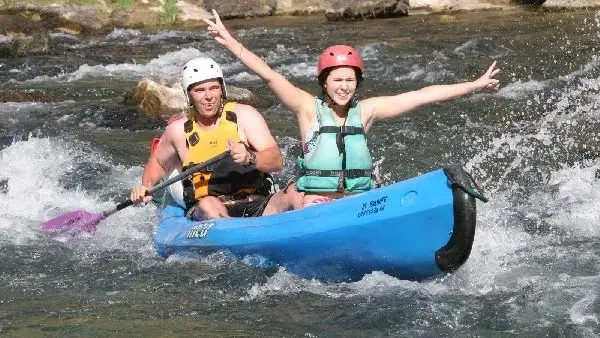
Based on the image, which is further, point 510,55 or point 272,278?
point 510,55

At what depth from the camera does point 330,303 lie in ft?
17.2

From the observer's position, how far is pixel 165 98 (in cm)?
1046

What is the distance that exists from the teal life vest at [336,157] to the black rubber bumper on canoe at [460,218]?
2.83 feet

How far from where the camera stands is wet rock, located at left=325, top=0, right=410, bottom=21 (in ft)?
55.9

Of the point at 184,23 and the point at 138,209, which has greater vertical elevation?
the point at 184,23

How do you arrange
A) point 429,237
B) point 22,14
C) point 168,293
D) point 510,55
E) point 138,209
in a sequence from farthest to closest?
point 22,14 < point 510,55 < point 138,209 < point 168,293 < point 429,237

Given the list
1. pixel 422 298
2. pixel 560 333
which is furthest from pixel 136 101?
pixel 560 333

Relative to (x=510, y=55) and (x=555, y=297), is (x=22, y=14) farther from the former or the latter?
(x=555, y=297)

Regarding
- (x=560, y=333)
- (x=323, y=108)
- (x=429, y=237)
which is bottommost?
(x=560, y=333)

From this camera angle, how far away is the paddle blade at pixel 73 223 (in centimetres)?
701

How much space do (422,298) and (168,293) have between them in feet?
4.48

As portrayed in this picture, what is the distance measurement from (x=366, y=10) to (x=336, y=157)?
38.4 feet

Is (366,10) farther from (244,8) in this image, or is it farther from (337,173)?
(337,173)

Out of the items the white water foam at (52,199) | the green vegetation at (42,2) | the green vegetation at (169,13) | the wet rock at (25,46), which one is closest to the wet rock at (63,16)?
the green vegetation at (42,2)
